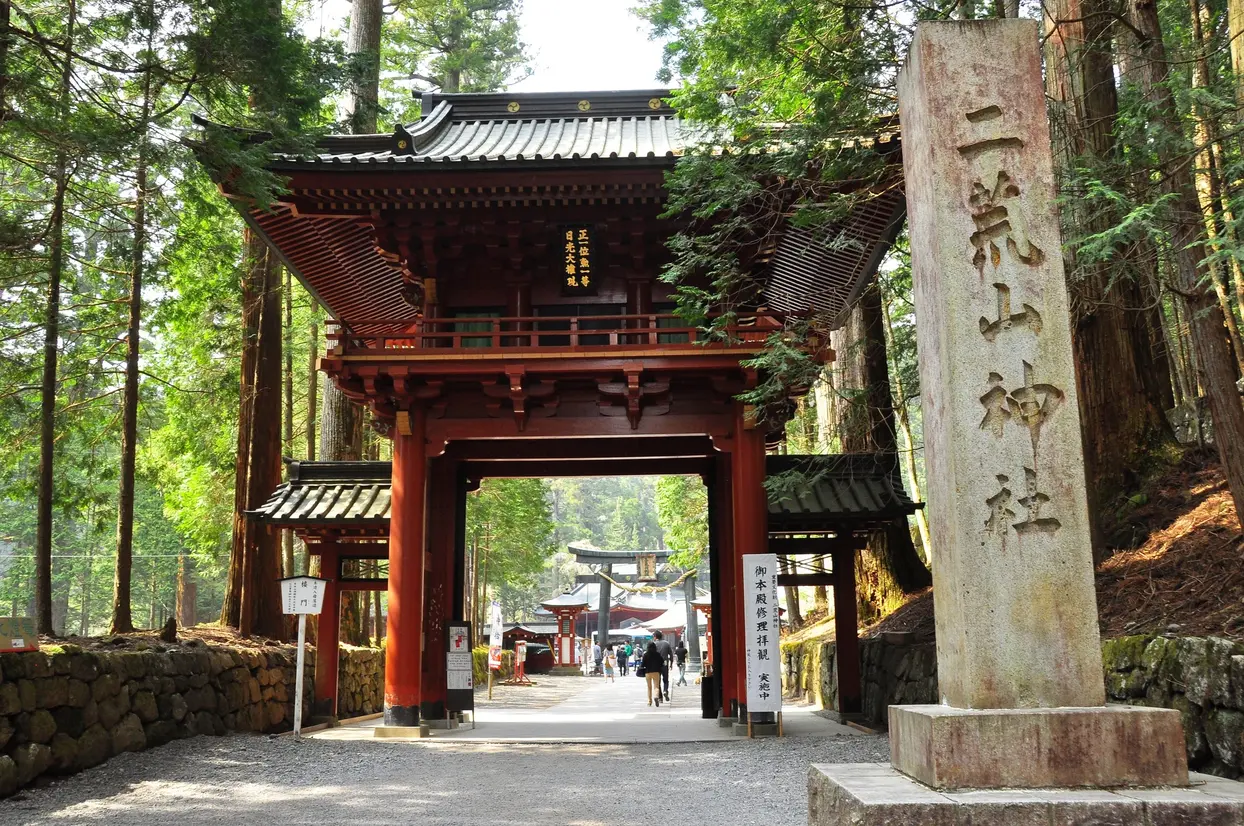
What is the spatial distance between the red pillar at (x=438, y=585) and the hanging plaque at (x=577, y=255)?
10.5ft

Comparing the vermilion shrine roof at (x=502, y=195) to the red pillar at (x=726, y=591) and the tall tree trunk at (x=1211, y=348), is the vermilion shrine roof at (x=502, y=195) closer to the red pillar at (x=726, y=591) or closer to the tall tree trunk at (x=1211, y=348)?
the tall tree trunk at (x=1211, y=348)

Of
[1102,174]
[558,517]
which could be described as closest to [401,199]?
[1102,174]

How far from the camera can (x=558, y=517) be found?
265ft

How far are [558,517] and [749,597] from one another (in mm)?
71360

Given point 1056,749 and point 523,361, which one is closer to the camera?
point 1056,749

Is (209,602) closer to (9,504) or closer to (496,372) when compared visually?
(9,504)

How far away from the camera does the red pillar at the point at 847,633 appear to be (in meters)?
12.0

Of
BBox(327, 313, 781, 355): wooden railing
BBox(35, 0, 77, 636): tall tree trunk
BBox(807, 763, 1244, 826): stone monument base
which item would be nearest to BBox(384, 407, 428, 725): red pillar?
BBox(327, 313, 781, 355): wooden railing

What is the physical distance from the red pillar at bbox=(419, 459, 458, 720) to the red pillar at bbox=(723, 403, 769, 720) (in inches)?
154

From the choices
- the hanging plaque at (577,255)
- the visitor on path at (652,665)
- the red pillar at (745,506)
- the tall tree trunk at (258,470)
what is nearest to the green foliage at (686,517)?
the visitor on path at (652,665)

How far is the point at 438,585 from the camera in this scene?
12266mm

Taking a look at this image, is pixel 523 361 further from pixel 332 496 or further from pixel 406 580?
pixel 332 496

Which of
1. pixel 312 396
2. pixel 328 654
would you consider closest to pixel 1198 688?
pixel 328 654

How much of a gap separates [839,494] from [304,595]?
6629 mm
